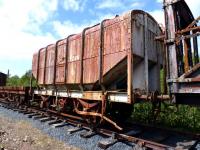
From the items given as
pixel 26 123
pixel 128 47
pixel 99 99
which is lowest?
pixel 26 123

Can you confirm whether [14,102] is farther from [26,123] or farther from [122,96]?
[122,96]

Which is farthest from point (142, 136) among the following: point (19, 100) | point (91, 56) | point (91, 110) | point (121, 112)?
point (19, 100)

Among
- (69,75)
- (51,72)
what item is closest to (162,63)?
(69,75)

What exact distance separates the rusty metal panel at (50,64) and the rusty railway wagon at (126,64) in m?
0.67

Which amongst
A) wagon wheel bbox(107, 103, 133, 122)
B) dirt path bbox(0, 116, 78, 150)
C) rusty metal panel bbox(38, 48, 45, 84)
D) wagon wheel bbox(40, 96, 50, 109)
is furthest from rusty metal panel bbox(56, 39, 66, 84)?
wagon wheel bbox(107, 103, 133, 122)

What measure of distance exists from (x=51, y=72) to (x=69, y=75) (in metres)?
2.01

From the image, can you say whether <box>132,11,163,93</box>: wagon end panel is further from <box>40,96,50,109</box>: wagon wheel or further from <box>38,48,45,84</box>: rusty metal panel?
<box>38,48,45,84</box>: rusty metal panel

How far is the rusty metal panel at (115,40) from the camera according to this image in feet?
24.0

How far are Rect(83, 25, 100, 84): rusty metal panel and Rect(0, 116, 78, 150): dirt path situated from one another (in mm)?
2585

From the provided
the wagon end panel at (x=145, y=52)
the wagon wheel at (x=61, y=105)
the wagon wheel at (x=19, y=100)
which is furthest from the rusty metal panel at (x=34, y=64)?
the wagon end panel at (x=145, y=52)

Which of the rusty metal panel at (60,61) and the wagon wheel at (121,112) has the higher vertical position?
the rusty metal panel at (60,61)

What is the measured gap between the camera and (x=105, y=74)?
7.87m

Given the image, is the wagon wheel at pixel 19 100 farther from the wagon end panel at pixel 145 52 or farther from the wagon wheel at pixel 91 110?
the wagon end panel at pixel 145 52

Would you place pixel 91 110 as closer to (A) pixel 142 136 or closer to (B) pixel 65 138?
(B) pixel 65 138
